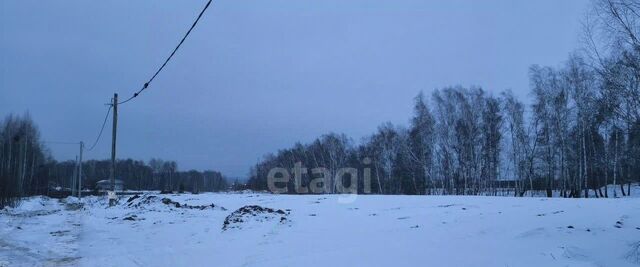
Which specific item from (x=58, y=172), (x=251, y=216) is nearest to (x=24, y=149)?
(x=251, y=216)

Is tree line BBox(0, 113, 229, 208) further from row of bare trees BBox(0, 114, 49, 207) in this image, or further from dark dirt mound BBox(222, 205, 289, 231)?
dark dirt mound BBox(222, 205, 289, 231)

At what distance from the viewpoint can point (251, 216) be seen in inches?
634

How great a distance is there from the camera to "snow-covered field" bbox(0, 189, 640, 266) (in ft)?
28.3

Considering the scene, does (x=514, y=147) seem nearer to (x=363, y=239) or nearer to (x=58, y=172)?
(x=363, y=239)

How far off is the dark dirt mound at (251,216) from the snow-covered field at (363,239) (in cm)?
4

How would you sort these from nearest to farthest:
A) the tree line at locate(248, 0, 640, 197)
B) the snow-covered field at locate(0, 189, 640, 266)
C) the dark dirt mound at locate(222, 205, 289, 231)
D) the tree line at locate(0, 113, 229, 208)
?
the snow-covered field at locate(0, 189, 640, 266) → the dark dirt mound at locate(222, 205, 289, 231) → the tree line at locate(248, 0, 640, 197) → the tree line at locate(0, 113, 229, 208)

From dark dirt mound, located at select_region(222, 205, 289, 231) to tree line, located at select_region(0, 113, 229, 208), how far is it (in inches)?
944

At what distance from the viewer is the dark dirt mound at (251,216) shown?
1536 cm

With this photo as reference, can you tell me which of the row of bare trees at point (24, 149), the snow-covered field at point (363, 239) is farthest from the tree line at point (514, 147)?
the row of bare trees at point (24, 149)

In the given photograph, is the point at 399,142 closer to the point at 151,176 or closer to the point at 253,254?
the point at 253,254

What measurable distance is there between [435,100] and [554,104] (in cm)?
1025

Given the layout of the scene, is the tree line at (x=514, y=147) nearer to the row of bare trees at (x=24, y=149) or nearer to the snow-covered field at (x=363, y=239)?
the snow-covered field at (x=363, y=239)

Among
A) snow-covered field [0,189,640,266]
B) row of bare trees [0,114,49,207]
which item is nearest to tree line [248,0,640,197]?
snow-covered field [0,189,640,266]

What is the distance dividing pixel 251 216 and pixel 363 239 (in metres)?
5.77
